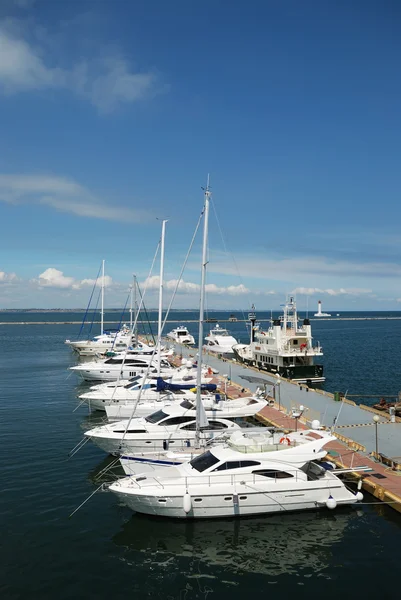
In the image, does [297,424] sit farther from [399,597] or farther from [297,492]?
[399,597]

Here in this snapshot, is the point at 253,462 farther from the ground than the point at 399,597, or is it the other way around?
the point at 253,462

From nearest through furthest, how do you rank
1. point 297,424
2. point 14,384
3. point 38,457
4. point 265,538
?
point 265,538
point 38,457
point 297,424
point 14,384

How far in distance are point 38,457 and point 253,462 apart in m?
11.9

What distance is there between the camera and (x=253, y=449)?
18.0m

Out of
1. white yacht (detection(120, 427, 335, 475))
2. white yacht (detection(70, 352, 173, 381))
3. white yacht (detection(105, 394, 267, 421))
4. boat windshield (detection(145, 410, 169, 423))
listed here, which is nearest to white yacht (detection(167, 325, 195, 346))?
white yacht (detection(70, 352, 173, 381))

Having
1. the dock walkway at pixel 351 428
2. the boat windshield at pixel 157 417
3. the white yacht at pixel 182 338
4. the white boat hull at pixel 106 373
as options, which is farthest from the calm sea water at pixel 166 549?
the white yacht at pixel 182 338

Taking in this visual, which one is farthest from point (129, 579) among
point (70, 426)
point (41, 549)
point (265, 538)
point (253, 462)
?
point (70, 426)

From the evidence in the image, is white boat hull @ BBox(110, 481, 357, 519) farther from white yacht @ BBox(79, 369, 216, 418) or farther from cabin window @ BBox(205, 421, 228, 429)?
white yacht @ BBox(79, 369, 216, 418)

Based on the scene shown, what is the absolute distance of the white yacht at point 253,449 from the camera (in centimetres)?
1752

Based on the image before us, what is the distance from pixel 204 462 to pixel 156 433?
5.81m

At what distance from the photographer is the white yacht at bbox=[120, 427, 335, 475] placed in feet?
57.5

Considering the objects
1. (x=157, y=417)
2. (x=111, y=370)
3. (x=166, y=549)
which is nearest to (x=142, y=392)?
(x=157, y=417)

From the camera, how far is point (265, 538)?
15.6 m

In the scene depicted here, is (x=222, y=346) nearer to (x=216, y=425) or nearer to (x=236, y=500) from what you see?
(x=216, y=425)
